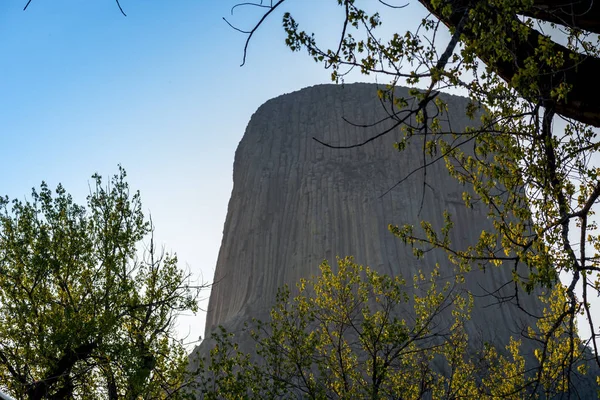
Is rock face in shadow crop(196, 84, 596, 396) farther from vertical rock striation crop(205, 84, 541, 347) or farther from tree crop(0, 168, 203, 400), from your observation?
tree crop(0, 168, 203, 400)

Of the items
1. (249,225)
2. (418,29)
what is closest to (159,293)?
(418,29)

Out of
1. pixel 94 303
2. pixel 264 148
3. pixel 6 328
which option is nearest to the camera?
pixel 6 328

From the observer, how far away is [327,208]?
45.2 m

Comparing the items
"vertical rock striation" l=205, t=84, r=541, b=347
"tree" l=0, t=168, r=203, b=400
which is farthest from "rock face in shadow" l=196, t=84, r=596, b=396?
"tree" l=0, t=168, r=203, b=400

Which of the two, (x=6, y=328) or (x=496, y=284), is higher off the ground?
(x=496, y=284)

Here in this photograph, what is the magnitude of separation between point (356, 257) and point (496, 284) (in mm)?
10291

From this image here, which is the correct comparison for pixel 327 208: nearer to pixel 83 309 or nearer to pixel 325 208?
pixel 325 208

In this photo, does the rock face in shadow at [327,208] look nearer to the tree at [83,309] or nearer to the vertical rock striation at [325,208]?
the vertical rock striation at [325,208]

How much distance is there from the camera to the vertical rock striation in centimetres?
4253

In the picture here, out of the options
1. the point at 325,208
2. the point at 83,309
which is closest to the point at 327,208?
the point at 325,208

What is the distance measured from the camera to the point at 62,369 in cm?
1179

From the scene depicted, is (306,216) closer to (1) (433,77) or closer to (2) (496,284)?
(2) (496,284)

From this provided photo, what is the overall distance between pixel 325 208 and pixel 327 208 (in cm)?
16

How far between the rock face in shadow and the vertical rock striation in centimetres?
8
